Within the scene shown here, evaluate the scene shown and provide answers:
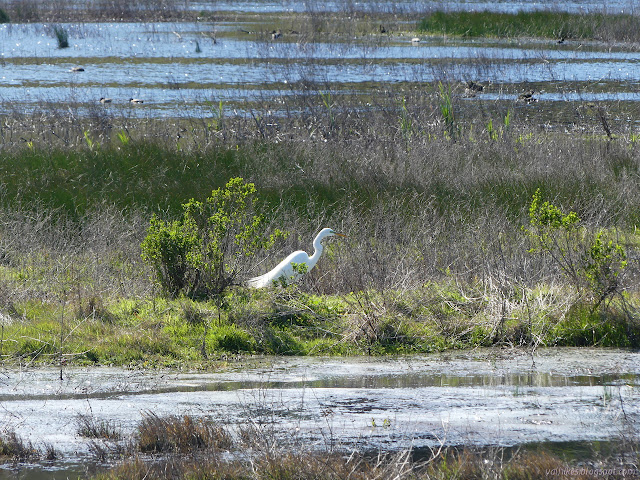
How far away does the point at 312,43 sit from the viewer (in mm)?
37719

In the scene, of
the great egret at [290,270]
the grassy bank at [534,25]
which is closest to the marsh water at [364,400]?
the great egret at [290,270]

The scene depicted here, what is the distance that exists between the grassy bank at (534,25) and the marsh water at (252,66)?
3.04 ft

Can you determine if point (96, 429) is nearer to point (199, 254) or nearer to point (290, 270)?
point (199, 254)

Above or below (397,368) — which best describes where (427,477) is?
above

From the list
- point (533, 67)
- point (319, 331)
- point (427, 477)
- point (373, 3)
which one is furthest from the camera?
point (373, 3)

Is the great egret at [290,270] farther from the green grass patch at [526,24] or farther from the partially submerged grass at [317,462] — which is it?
the green grass patch at [526,24]

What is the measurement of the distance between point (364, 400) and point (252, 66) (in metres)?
26.6

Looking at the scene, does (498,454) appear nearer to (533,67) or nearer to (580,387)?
(580,387)

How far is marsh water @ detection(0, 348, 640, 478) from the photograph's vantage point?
6.34m

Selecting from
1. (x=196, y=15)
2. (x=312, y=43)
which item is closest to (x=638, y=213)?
(x=312, y=43)

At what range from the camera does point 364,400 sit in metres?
7.20

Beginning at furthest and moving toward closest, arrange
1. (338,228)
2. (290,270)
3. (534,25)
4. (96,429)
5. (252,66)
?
(534,25)
(252,66)
(338,228)
(290,270)
(96,429)

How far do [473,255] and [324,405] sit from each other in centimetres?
439

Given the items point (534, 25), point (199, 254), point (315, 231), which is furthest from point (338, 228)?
point (534, 25)
